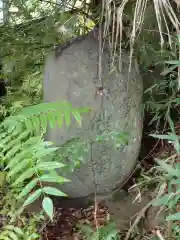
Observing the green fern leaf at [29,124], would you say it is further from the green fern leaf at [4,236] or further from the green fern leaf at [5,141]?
the green fern leaf at [4,236]

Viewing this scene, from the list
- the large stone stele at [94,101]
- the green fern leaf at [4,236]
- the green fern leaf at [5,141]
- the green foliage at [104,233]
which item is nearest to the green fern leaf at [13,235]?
the green fern leaf at [4,236]

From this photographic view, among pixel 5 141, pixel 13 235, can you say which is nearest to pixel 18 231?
pixel 13 235

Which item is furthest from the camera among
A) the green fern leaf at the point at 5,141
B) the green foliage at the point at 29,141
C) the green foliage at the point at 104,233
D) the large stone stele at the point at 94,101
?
the large stone stele at the point at 94,101

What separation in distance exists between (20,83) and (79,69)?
1.08m

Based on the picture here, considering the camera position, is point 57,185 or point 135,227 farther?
point 57,185

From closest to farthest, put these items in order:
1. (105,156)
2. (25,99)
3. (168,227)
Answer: (168,227) → (105,156) → (25,99)

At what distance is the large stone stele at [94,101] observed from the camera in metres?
1.91

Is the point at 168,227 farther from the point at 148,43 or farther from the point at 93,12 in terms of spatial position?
the point at 93,12

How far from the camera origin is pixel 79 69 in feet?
6.26

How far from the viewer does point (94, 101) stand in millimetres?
1923

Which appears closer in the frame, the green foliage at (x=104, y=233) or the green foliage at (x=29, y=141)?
the green foliage at (x=29, y=141)

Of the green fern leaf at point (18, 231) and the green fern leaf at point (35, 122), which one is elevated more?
the green fern leaf at point (35, 122)

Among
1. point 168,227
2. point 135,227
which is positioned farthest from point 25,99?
point 168,227

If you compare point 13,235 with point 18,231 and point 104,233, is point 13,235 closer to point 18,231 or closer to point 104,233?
point 18,231
